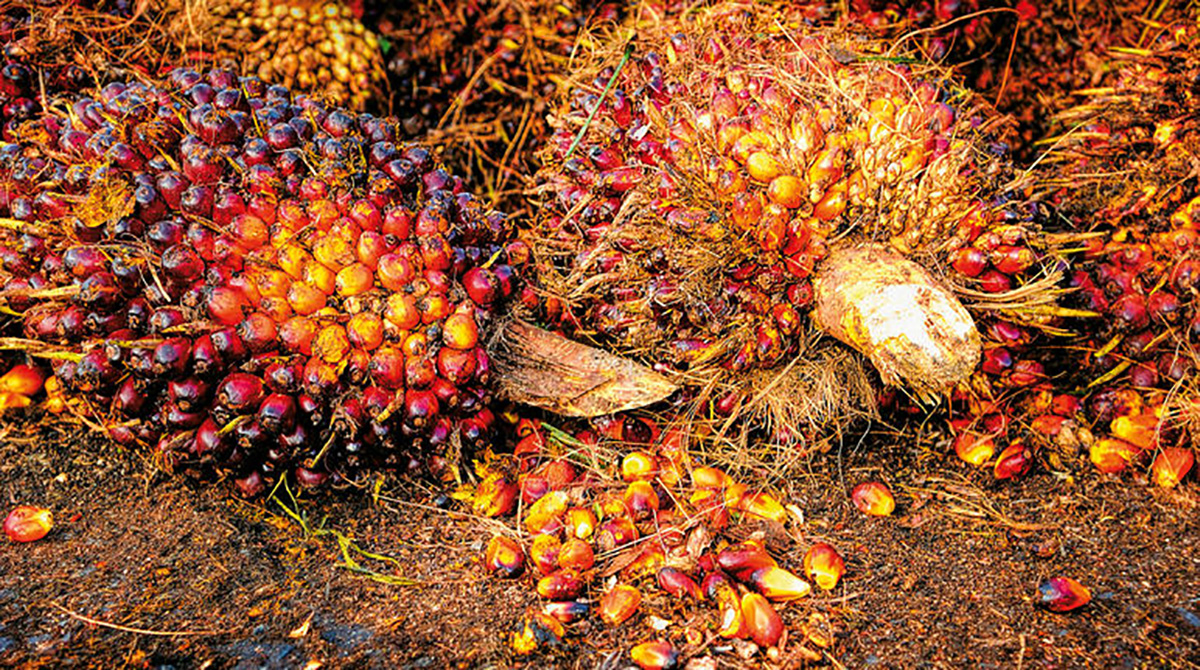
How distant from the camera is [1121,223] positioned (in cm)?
212

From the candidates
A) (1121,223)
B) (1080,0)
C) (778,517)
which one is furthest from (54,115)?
(1080,0)

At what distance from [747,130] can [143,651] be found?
162 centimetres

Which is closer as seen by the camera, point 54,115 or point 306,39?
point 54,115

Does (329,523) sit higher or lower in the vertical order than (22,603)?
lower

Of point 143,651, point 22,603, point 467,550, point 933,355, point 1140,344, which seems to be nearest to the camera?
point 143,651

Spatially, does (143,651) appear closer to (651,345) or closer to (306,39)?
(651,345)

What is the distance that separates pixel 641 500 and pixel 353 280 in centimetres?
80

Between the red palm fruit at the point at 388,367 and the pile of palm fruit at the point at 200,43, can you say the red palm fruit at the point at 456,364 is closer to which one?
the red palm fruit at the point at 388,367

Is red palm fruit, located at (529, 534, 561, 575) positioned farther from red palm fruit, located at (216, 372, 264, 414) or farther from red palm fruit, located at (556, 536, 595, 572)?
red palm fruit, located at (216, 372, 264, 414)

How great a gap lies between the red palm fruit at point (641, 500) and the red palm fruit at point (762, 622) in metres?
0.35

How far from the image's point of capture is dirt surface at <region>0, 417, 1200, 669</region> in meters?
1.52

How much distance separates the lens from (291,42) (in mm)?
2760

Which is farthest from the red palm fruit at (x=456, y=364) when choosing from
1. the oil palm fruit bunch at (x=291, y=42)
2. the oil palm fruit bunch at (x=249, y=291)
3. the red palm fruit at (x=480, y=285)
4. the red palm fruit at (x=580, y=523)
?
the oil palm fruit bunch at (x=291, y=42)

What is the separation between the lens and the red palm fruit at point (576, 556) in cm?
177
